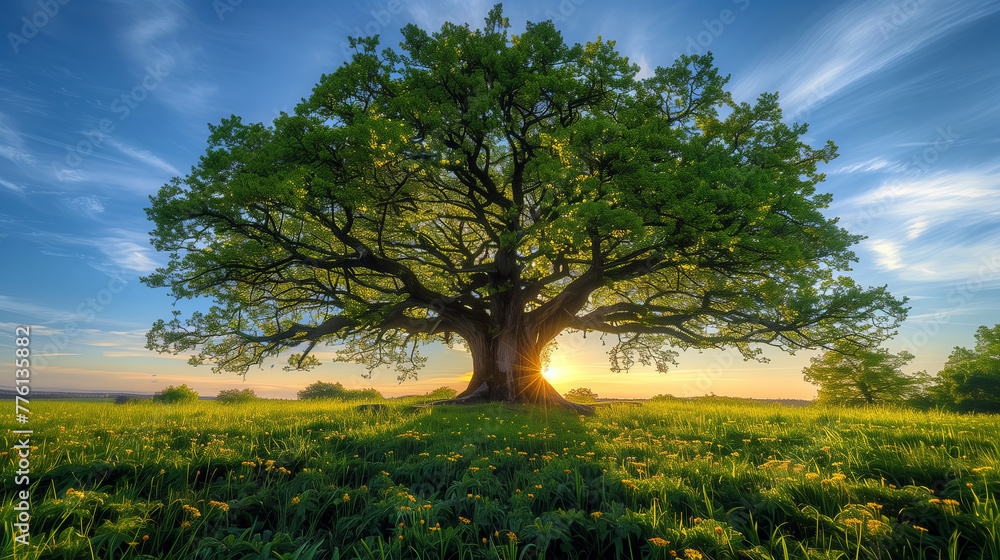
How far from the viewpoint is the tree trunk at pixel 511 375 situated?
17.3 meters

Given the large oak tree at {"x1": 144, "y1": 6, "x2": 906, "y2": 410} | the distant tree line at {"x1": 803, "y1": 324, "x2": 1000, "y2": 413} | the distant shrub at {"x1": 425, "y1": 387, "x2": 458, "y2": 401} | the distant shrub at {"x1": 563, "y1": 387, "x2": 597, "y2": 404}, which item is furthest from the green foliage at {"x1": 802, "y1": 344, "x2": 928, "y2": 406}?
the distant shrub at {"x1": 425, "y1": 387, "x2": 458, "y2": 401}

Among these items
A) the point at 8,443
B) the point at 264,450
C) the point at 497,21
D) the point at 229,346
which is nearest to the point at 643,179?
the point at 497,21

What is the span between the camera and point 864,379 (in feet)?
63.1

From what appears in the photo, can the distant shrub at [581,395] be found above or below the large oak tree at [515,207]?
below

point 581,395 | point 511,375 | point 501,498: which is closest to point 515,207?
point 511,375

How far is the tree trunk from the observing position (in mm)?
17312

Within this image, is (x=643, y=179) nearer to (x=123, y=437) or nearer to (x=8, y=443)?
(x=123, y=437)

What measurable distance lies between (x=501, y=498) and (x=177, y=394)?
1828cm

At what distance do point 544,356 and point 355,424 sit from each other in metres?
15.9

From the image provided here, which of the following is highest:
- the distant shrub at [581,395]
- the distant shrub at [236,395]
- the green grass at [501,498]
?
the green grass at [501,498]

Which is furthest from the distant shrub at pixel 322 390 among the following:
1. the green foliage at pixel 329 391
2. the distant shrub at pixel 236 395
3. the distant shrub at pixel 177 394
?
the distant shrub at pixel 177 394

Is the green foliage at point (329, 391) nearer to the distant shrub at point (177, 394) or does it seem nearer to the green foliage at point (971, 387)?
the distant shrub at point (177, 394)

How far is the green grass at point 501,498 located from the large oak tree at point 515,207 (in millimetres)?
6404

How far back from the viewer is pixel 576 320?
18.2m
